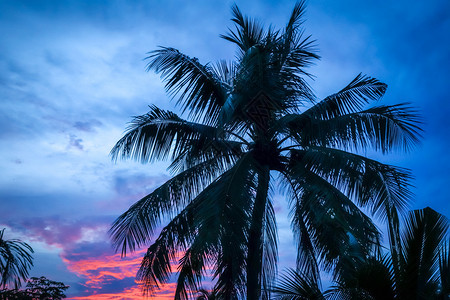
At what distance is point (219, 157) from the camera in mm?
12047

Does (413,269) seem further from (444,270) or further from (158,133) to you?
(158,133)

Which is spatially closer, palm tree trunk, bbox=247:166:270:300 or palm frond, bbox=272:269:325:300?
palm frond, bbox=272:269:325:300

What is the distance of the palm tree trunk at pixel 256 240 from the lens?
10.4 m

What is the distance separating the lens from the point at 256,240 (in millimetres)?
10625

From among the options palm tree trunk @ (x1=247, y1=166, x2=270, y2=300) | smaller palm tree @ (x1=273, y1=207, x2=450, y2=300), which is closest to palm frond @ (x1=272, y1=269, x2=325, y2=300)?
smaller palm tree @ (x1=273, y1=207, x2=450, y2=300)

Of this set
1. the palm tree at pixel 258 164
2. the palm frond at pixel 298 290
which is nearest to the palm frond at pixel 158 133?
the palm tree at pixel 258 164

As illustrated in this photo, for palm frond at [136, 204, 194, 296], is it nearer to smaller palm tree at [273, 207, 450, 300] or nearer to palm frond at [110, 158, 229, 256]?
palm frond at [110, 158, 229, 256]

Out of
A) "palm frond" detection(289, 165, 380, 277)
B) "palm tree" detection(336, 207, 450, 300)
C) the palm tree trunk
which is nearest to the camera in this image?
"palm tree" detection(336, 207, 450, 300)

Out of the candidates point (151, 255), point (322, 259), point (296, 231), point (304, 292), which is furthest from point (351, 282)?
point (151, 255)

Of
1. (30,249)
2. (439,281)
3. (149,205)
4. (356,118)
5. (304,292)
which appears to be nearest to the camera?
(439,281)

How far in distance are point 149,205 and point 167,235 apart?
3.27 feet

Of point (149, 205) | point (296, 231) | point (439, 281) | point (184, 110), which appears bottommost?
point (439, 281)

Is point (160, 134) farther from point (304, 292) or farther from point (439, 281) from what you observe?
point (439, 281)

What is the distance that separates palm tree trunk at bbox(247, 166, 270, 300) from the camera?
10.4 m
